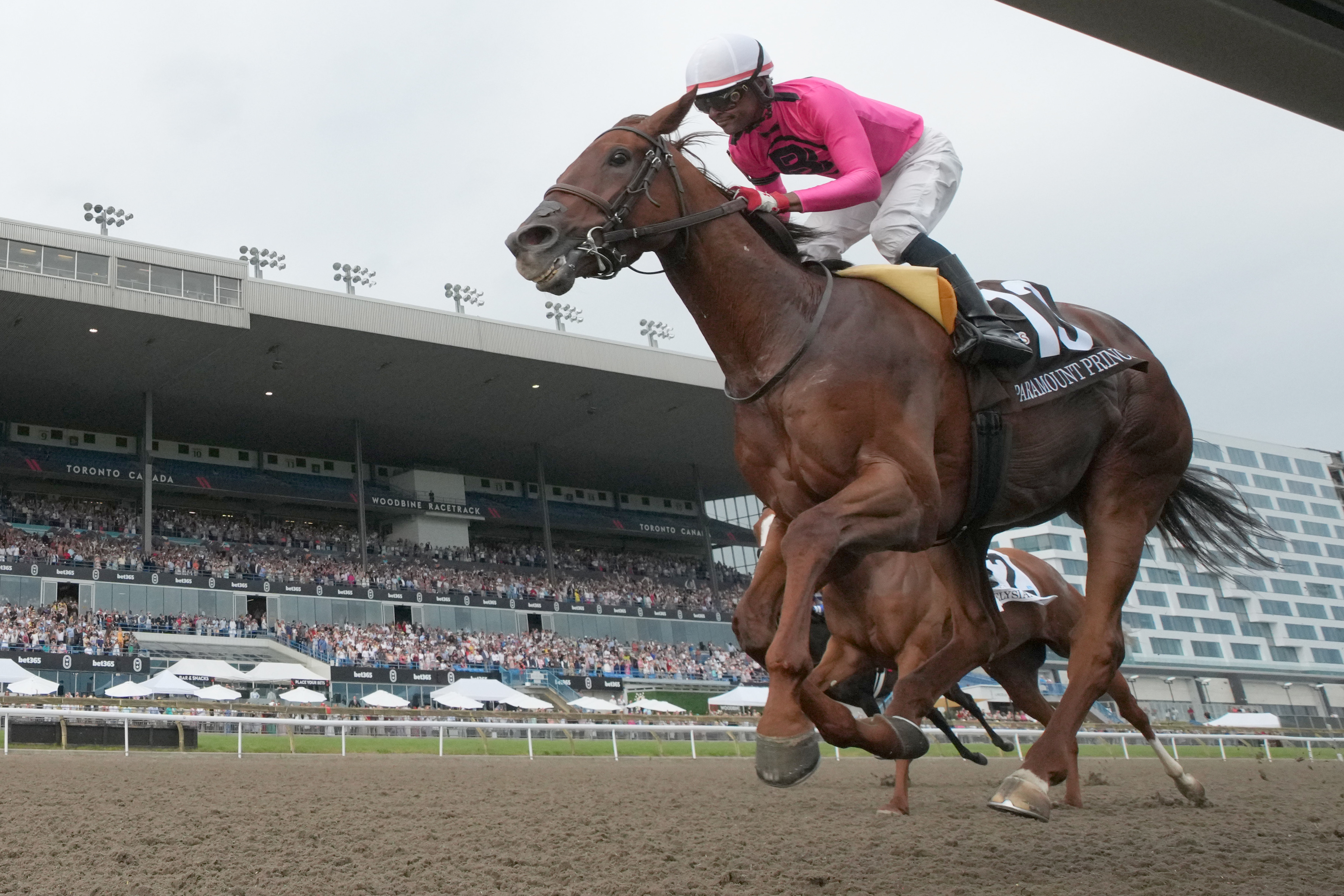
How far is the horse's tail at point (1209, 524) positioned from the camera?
5391mm

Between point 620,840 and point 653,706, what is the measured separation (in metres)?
25.7

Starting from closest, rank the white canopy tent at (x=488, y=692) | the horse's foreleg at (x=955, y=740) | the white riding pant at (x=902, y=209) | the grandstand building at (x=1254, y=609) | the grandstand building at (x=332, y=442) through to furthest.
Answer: the white riding pant at (x=902, y=209) → the horse's foreleg at (x=955, y=740) → the white canopy tent at (x=488, y=692) → the grandstand building at (x=332, y=442) → the grandstand building at (x=1254, y=609)

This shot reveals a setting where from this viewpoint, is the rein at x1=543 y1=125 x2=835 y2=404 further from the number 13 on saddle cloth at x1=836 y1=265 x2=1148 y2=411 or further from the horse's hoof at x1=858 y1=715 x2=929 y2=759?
the horse's hoof at x1=858 y1=715 x2=929 y2=759

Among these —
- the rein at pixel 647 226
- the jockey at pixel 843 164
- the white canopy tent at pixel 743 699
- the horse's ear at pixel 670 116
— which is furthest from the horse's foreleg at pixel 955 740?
the white canopy tent at pixel 743 699

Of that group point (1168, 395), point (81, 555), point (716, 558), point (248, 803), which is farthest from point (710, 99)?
point (716, 558)

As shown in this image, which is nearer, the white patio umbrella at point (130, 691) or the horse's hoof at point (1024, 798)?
the horse's hoof at point (1024, 798)

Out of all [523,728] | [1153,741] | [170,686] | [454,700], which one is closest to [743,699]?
[454,700]

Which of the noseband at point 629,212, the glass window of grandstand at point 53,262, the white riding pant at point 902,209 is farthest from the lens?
the glass window of grandstand at point 53,262

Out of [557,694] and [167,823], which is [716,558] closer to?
[557,694]

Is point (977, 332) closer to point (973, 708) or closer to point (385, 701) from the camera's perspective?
point (973, 708)

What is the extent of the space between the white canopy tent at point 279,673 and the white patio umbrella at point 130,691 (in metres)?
4.15

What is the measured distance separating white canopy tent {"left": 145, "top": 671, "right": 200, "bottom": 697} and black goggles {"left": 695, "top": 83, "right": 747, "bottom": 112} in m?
22.5

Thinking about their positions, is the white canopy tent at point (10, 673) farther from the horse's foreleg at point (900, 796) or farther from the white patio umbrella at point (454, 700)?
the horse's foreleg at point (900, 796)

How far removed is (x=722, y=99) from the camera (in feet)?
13.0
